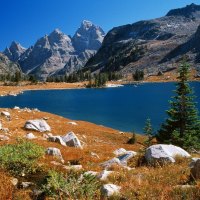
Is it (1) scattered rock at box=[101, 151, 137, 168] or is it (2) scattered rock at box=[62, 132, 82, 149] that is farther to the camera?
(2) scattered rock at box=[62, 132, 82, 149]

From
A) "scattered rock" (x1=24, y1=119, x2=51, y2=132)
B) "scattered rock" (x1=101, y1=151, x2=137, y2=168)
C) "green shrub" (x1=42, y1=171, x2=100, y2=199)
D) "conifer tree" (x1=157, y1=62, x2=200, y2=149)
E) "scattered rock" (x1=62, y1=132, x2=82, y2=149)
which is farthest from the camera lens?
"conifer tree" (x1=157, y1=62, x2=200, y2=149)

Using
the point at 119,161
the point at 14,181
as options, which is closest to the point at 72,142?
the point at 119,161

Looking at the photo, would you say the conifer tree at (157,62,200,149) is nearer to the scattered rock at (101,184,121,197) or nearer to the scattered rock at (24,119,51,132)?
the scattered rock at (24,119,51,132)

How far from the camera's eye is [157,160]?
44.8 ft

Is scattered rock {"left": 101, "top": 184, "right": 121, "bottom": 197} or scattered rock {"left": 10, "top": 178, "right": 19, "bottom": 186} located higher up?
scattered rock {"left": 101, "top": 184, "right": 121, "bottom": 197}

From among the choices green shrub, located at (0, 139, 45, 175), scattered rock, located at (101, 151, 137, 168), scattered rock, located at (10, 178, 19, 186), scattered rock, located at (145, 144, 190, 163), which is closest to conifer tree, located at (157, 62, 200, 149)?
scattered rock, located at (101, 151, 137, 168)

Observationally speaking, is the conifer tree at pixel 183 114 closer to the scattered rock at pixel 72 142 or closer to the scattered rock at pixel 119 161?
the scattered rock at pixel 72 142

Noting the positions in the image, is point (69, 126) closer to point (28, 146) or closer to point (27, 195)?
point (28, 146)

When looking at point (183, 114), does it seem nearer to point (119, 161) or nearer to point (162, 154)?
point (119, 161)

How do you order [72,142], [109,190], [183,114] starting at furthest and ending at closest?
1. [183,114]
2. [72,142]
3. [109,190]

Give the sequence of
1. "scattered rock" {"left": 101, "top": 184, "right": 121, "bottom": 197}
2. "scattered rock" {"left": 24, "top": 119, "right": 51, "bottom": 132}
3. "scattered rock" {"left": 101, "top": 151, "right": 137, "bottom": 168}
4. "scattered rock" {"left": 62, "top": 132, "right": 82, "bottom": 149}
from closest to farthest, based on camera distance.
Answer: "scattered rock" {"left": 101, "top": 184, "right": 121, "bottom": 197}
"scattered rock" {"left": 101, "top": 151, "right": 137, "bottom": 168}
"scattered rock" {"left": 62, "top": 132, "right": 82, "bottom": 149}
"scattered rock" {"left": 24, "top": 119, "right": 51, "bottom": 132}

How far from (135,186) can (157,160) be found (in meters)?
4.25

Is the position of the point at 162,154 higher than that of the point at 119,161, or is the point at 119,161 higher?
the point at 162,154

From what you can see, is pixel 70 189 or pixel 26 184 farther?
pixel 26 184
